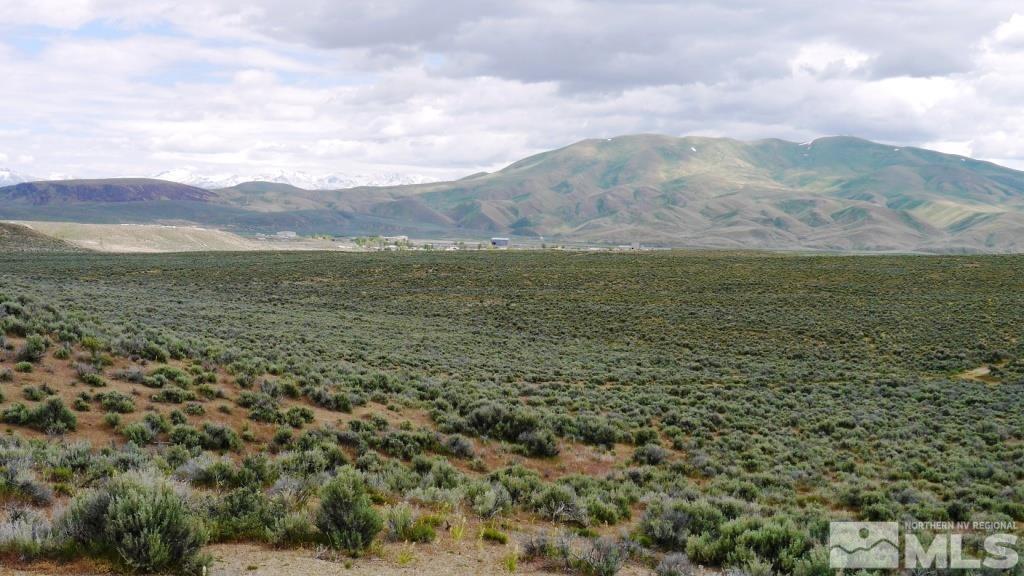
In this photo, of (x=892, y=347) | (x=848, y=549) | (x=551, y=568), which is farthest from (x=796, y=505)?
(x=892, y=347)

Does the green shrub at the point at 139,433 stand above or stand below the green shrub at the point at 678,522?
above

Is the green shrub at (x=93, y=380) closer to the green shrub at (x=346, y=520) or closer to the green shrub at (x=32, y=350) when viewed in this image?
the green shrub at (x=32, y=350)

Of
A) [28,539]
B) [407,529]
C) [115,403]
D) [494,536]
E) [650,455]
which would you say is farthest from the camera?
[650,455]

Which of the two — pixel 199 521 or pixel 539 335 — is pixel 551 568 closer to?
pixel 199 521

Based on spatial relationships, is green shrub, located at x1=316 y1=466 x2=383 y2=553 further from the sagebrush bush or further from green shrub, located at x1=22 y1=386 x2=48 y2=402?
green shrub, located at x1=22 y1=386 x2=48 y2=402

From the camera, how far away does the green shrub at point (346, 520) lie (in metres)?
6.64

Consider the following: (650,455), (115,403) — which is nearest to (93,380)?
(115,403)

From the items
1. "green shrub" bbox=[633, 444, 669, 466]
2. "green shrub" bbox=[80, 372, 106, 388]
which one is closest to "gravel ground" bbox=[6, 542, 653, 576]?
"green shrub" bbox=[633, 444, 669, 466]

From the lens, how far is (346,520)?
679 centimetres

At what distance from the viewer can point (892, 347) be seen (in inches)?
1231

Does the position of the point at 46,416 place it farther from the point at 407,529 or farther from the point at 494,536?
the point at 494,536

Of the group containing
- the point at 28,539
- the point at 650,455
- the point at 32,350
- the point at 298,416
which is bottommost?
the point at 650,455

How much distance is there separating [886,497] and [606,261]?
6616 cm

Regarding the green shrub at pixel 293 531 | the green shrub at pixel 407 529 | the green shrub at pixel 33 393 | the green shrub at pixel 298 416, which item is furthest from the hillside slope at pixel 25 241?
the green shrub at pixel 407 529
